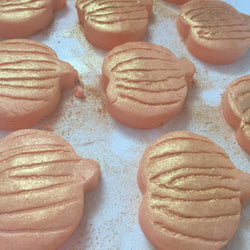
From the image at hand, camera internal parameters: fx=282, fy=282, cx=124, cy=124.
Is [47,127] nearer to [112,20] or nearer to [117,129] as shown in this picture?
[117,129]

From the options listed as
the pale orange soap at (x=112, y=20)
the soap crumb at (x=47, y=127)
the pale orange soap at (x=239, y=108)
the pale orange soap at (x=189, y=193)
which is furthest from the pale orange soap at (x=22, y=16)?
the pale orange soap at (x=239, y=108)

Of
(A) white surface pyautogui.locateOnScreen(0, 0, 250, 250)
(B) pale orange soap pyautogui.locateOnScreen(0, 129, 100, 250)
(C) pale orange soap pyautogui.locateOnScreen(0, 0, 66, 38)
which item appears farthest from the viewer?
(C) pale orange soap pyautogui.locateOnScreen(0, 0, 66, 38)

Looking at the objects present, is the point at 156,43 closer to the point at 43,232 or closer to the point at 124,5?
the point at 124,5

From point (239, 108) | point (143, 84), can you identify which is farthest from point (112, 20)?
point (239, 108)

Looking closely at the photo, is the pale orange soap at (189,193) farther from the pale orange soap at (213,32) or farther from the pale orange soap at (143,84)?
the pale orange soap at (213,32)

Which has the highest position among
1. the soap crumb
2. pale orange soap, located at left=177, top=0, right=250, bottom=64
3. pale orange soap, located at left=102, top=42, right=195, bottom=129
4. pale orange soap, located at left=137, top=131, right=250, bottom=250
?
pale orange soap, located at left=177, top=0, right=250, bottom=64

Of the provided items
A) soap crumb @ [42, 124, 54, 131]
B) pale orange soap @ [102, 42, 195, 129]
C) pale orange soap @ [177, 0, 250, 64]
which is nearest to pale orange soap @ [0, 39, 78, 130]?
soap crumb @ [42, 124, 54, 131]

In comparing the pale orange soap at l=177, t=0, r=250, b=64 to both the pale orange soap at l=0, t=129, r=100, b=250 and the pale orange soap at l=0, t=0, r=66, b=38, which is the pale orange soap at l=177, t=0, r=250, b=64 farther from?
the pale orange soap at l=0, t=129, r=100, b=250

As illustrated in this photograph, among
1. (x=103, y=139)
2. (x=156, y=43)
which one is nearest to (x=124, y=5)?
(x=156, y=43)
